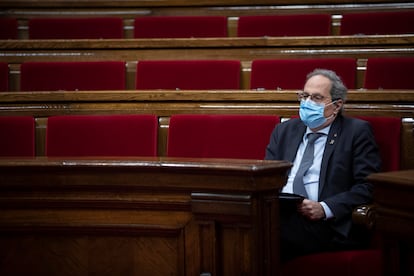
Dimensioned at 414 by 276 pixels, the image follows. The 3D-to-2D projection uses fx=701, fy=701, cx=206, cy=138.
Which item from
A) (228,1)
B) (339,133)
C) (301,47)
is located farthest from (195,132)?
(228,1)

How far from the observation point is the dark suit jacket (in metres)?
0.55

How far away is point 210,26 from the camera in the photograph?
1.00 m

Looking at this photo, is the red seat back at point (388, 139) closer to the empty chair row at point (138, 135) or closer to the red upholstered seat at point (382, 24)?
the empty chair row at point (138, 135)

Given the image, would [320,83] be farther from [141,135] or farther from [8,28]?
[8,28]

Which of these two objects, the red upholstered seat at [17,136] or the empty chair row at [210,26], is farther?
the empty chair row at [210,26]

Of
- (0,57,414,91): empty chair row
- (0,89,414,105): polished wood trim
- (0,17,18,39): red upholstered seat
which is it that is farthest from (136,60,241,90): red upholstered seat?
(0,17,18,39): red upholstered seat

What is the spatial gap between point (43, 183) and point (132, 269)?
80mm

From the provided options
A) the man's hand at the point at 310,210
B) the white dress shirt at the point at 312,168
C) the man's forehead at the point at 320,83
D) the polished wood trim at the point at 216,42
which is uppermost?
the polished wood trim at the point at 216,42

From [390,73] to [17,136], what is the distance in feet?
1.29

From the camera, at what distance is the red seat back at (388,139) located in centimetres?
58

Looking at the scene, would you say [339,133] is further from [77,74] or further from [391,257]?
[77,74]

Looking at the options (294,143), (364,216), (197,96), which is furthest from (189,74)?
(364,216)

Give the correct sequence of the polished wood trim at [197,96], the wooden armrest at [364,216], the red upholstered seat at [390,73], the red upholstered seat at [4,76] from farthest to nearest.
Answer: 1. the red upholstered seat at [4,76]
2. the red upholstered seat at [390,73]
3. the polished wood trim at [197,96]
4. the wooden armrest at [364,216]

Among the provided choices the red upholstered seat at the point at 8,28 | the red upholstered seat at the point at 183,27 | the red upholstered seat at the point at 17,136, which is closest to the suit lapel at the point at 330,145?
the red upholstered seat at the point at 17,136
